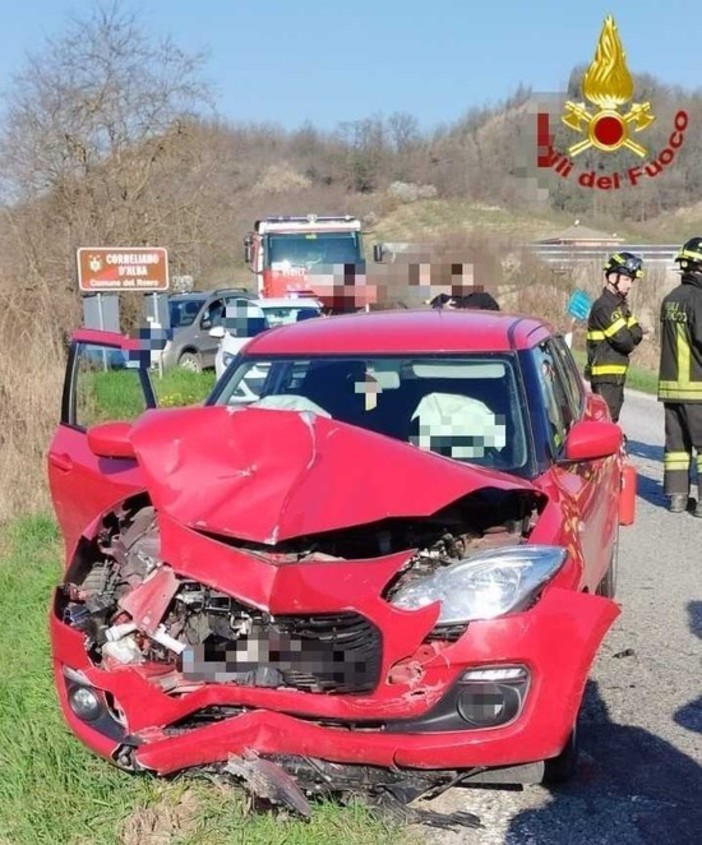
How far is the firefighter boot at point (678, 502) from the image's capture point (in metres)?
8.61

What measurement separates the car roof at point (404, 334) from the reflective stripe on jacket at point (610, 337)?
424cm

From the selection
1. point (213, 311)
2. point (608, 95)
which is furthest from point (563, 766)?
point (213, 311)

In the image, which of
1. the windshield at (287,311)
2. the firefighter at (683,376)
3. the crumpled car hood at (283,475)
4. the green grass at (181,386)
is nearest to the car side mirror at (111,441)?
the crumpled car hood at (283,475)

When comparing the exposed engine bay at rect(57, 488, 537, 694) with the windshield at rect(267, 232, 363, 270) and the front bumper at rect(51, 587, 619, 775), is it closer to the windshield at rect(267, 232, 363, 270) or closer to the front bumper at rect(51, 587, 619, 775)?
the front bumper at rect(51, 587, 619, 775)

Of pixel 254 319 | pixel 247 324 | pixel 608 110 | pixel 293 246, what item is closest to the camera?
pixel 247 324

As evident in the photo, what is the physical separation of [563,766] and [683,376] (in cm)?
537

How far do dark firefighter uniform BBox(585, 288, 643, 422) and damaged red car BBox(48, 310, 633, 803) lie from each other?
560cm

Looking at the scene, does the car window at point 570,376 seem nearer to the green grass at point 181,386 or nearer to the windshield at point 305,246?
the green grass at point 181,386

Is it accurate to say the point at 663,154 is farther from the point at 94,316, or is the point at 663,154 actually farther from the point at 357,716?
the point at 357,716

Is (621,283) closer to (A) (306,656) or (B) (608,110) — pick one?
(A) (306,656)

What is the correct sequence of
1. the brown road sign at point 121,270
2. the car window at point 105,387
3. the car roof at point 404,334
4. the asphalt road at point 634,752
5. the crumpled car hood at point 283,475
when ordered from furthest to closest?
the brown road sign at point 121,270 → the car window at point 105,387 → the car roof at point 404,334 → the asphalt road at point 634,752 → the crumpled car hood at point 283,475

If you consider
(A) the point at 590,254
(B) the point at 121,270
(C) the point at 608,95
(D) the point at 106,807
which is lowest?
(D) the point at 106,807

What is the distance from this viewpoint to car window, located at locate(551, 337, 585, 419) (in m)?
5.64

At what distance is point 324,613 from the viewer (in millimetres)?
3186
